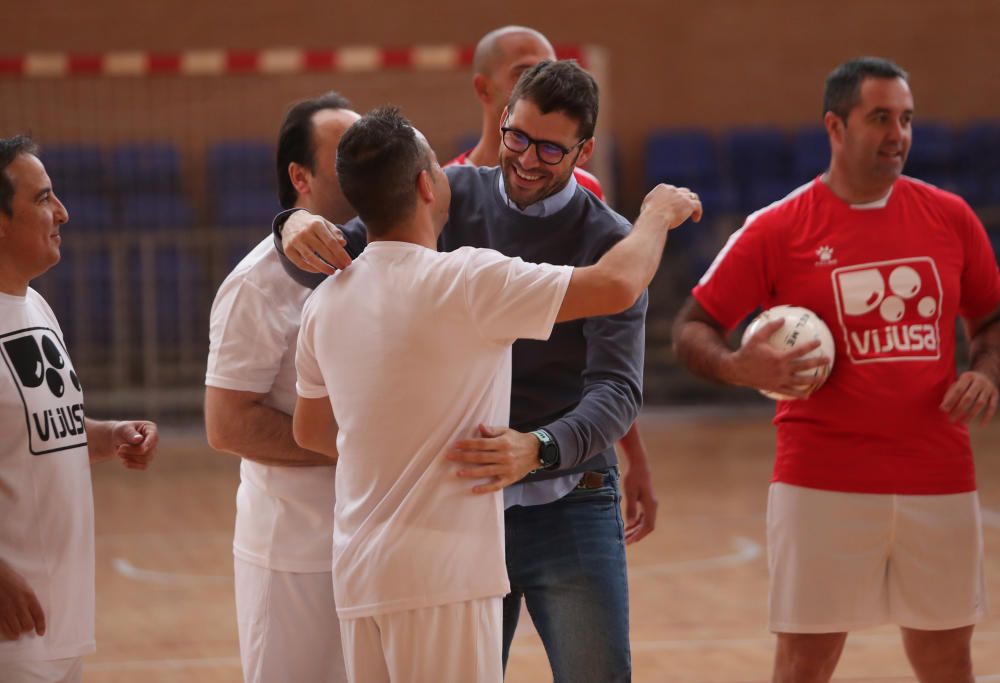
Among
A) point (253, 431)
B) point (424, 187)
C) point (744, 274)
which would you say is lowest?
point (253, 431)

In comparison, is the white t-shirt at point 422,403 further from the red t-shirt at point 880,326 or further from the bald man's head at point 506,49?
the bald man's head at point 506,49

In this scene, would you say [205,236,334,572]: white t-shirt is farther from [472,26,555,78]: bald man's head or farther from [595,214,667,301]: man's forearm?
[472,26,555,78]: bald man's head

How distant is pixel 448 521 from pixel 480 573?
0.40ft

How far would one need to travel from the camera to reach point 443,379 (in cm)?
250

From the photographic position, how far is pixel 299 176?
3357 millimetres

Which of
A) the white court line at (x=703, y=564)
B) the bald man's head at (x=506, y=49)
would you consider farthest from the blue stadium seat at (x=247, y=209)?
the bald man's head at (x=506, y=49)

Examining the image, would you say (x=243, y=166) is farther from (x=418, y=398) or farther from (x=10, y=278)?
(x=418, y=398)

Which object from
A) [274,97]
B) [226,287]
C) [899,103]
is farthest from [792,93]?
[226,287]

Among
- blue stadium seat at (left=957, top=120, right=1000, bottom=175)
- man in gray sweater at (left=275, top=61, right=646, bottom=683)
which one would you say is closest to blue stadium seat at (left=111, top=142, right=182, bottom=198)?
blue stadium seat at (left=957, top=120, right=1000, bottom=175)

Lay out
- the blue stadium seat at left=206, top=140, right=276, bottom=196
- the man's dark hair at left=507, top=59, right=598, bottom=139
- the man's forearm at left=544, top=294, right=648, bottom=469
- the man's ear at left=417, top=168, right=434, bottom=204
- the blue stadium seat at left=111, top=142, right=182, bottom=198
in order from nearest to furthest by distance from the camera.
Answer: the man's ear at left=417, top=168, right=434, bottom=204, the man's forearm at left=544, top=294, right=648, bottom=469, the man's dark hair at left=507, top=59, right=598, bottom=139, the blue stadium seat at left=111, top=142, right=182, bottom=198, the blue stadium seat at left=206, top=140, right=276, bottom=196

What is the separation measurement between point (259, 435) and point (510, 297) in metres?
0.93

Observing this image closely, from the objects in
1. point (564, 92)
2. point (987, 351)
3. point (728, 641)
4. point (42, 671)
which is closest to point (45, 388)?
point (42, 671)

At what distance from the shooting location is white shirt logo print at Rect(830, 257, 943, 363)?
11.9 feet

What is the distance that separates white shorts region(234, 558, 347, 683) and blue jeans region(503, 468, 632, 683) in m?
0.50
